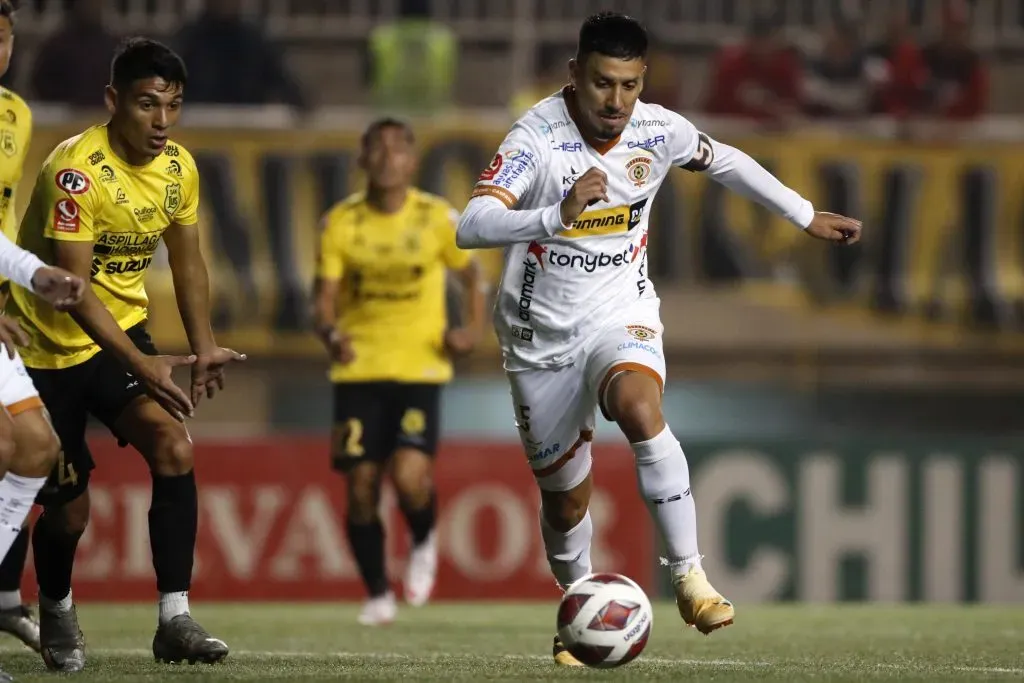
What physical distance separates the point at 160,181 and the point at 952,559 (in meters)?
7.81

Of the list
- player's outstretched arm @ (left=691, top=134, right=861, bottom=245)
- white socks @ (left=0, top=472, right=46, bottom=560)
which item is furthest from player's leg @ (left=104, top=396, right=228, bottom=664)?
player's outstretched arm @ (left=691, top=134, right=861, bottom=245)

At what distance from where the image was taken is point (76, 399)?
6254 millimetres

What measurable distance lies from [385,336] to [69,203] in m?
3.85

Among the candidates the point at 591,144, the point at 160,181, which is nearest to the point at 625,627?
the point at 591,144

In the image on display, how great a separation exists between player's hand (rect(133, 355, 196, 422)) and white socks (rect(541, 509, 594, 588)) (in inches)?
→ 59.4

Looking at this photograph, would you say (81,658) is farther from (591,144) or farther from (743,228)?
(743,228)

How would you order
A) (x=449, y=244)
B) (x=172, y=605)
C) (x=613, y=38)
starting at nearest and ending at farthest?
(x=613, y=38) → (x=172, y=605) → (x=449, y=244)

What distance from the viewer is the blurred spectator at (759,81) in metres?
14.3

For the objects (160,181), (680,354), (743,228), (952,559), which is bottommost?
(952,559)

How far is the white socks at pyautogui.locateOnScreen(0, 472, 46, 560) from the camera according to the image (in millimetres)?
5438

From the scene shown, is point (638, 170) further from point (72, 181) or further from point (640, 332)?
point (72, 181)

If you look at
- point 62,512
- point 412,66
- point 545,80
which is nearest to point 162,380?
point 62,512

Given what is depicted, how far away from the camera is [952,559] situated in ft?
40.7

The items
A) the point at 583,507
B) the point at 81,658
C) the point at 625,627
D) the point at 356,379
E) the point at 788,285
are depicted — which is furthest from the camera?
the point at 788,285
